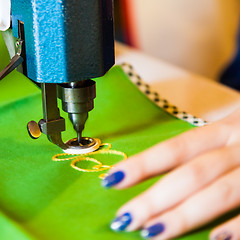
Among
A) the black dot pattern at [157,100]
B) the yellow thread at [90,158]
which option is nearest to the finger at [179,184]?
the yellow thread at [90,158]

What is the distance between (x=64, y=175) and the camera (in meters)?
0.80

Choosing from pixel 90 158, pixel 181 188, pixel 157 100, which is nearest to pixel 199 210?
pixel 181 188

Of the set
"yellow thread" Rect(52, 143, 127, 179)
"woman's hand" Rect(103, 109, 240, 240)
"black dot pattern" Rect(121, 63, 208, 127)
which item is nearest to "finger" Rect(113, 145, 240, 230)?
"woman's hand" Rect(103, 109, 240, 240)

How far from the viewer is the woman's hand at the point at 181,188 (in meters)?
0.64

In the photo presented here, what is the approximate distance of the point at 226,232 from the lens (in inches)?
25.2

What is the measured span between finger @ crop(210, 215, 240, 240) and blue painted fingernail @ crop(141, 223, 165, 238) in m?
0.06

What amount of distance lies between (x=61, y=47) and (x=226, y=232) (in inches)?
12.8

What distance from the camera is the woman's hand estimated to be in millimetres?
636

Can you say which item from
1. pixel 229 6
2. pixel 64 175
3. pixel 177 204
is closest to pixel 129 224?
pixel 177 204

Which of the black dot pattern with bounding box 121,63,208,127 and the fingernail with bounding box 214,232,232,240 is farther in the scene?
the black dot pattern with bounding box 121,63,208,127

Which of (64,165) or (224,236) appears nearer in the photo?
(224,236)

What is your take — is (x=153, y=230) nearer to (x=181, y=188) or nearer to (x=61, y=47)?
(x=181, y=188)

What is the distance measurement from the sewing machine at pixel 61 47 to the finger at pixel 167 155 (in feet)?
0.50

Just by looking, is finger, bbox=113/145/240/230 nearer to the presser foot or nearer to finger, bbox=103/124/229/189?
finger, bbox=103/124/229/189
